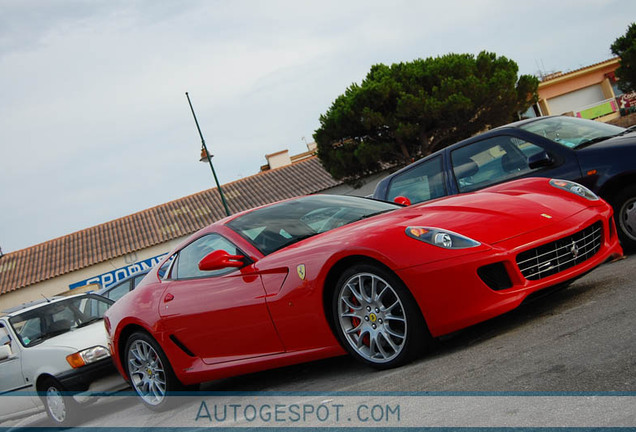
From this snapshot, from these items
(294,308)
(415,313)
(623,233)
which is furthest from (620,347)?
(623,233)

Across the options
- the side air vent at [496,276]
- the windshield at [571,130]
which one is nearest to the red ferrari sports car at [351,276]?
the side air vent at [496,276]

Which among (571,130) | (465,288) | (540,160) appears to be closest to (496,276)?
(465,288)

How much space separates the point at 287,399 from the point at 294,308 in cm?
58

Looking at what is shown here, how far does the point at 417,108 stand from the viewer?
2683cm

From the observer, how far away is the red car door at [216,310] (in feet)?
15.8

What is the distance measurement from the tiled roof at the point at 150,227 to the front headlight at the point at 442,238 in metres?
32.8

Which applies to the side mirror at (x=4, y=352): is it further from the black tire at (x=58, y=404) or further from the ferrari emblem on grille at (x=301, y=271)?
the ferrari emblem on grille at (x=301, y=271)

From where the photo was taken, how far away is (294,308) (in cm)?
458

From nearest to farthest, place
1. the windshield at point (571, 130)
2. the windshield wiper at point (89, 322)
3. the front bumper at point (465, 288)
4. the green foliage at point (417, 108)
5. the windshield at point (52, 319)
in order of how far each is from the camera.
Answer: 1. the front bumper at point (465, 288)
2. the windshield at point (571, 130)
3. the windshield at point (52, 319)
4. the windshield wiper at point (89, 322)
5. the green foliage at point (417, 108)

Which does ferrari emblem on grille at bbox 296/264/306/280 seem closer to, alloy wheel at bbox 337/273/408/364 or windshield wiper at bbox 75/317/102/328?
alloy wheel at bbox 337/273/408/364

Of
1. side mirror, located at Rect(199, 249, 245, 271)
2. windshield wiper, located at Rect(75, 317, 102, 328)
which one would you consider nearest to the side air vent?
side mirror, located at Rect(199, 249, 245, 271)

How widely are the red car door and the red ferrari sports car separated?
→ 10mm

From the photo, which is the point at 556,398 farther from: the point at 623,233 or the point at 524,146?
the point at 524,146

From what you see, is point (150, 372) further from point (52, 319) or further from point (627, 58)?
point (627, 58)
